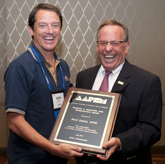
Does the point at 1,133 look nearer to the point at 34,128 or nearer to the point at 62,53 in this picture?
the point at 62,53

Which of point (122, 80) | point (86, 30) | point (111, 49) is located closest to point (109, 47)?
point (111, 49)

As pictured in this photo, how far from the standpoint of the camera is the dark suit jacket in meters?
1.40

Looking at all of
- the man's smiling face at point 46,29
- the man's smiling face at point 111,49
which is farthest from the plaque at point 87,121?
the man's smiling face at point 46,29

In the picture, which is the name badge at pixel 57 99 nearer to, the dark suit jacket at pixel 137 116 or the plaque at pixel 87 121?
the plaque at pixel 87 121

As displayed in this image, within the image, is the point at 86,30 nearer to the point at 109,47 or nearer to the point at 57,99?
the point at 109,47

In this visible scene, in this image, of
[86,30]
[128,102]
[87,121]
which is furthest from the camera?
[86,30]

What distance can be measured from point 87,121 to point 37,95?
523 mm

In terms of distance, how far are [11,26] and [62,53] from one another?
1.04 m

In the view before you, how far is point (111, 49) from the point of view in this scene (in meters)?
1.64

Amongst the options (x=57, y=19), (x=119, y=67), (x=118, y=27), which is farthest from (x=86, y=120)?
(x=57, y=19)

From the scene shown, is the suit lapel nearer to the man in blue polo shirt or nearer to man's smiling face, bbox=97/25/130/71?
man's smiling face, bbox=97/25/130/71

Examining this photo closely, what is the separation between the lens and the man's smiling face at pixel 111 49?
5.37 ft

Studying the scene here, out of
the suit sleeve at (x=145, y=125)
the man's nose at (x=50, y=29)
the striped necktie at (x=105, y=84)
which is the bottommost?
the suit sleeve at (x=145, y=125)

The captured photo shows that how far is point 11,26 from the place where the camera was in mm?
3225
